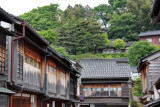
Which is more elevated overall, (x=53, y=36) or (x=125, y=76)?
(x=53, y=36)

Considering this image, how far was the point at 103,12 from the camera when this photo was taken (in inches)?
4385

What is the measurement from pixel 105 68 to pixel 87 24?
106 ft

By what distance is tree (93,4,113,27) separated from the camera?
10973 centimetres

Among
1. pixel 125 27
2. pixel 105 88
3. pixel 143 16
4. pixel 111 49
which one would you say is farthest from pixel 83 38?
pixel 105 88

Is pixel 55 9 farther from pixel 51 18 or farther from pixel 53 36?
pixel 53 36

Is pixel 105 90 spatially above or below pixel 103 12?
below

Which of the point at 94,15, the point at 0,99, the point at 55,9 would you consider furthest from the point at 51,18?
the point at 0,99

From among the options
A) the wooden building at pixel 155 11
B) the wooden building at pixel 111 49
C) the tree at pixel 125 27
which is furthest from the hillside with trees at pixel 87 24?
the wooden building at pixel 155 11

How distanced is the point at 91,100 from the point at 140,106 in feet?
26.0

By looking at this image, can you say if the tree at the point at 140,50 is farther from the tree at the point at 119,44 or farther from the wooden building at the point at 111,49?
the wooden building at the point at 111,49

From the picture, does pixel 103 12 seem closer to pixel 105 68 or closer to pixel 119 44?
pixel 119 44

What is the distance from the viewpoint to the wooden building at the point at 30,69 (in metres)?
13.6

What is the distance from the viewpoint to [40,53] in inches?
787

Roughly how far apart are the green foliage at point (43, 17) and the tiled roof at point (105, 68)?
1638 inches
